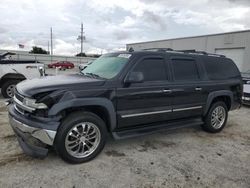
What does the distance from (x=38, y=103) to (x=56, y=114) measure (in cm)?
28

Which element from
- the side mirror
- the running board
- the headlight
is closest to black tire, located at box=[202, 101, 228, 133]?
the running board

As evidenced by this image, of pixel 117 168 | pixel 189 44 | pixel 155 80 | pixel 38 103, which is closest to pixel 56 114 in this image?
pixel 38 103

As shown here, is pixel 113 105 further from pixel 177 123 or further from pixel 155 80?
pixel 177 123

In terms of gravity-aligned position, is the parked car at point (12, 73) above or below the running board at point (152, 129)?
above

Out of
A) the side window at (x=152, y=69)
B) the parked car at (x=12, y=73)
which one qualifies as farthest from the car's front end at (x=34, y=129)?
the parked car at (x=12, y=73)

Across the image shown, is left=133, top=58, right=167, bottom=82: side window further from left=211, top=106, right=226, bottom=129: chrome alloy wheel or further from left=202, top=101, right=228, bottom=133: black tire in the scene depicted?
left=211, top=106, right=226, bottom=129: chrome alloy wheel

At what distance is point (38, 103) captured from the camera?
10.6 ft

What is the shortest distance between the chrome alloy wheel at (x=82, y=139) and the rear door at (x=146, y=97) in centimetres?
46

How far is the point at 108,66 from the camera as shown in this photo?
14.4 feet

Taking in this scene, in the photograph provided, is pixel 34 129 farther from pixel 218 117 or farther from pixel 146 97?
pixel 218 117

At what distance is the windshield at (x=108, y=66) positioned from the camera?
160 inches

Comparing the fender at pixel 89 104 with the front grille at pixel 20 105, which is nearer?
the fender at pixel 89 104

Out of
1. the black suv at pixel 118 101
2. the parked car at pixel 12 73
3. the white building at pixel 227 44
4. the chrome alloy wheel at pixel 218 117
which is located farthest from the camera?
the white building at pixel 227 44

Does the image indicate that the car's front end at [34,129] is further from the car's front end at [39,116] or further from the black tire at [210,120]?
the black tire at [210,120]
